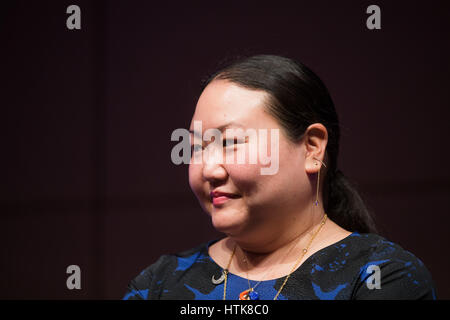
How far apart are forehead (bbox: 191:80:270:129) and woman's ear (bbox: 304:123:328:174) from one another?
0.48 ft

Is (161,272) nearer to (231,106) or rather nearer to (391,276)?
(231,106)

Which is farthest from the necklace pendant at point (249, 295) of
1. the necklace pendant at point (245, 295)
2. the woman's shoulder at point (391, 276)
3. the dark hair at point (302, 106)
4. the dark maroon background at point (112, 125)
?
the dark maroon background at point (112, 125)

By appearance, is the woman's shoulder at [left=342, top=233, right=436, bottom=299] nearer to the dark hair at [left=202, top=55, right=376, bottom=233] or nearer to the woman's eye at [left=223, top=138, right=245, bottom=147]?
the dark hair at [left=202, top=55, right=376, bottom=233]

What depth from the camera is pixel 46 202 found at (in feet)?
7.26

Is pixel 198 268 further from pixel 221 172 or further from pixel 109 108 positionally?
pixel 109 108

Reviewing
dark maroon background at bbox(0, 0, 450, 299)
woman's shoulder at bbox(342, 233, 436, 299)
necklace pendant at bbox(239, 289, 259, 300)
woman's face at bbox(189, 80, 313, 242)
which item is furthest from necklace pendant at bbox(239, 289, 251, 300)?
dark maroon background at bbox(0, 0, 450, 299)

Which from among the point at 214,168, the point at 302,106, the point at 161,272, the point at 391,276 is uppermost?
the point at 302,106

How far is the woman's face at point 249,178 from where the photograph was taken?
1173 mm

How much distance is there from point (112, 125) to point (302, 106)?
1.22 meters

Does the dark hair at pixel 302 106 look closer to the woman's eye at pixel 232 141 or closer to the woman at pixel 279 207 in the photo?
the woman at pixel 279 207

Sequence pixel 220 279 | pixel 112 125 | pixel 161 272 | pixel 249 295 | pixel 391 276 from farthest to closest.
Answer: pixel 112 125, pixel 161 272, pixel 220 279, pixel 249 295, pixel 391 276

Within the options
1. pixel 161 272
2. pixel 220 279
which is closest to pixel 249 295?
pixel 220 279

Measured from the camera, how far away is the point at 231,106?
47.5 inches

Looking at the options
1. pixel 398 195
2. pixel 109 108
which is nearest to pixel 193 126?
pixel 109 108
